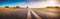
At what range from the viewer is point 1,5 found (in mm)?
5871

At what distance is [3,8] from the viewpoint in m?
5.85

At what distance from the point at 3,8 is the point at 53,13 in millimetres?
1874

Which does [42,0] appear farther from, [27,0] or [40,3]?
[27,0]

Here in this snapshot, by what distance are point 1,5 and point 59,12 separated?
1888 mm

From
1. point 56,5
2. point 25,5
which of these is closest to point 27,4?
point 25,5

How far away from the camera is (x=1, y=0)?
5.89 metres

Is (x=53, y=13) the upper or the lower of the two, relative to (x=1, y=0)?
lower

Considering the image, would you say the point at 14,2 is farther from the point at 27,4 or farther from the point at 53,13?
the point at 53,13

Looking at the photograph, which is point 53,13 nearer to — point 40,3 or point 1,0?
point 40,3

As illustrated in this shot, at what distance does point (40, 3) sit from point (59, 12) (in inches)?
26.9

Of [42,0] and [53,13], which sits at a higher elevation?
[42,0]

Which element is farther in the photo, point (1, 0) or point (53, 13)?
point (53, 13)

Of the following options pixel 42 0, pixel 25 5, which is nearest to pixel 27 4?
pixel 25 5

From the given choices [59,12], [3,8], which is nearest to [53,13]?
[59,12]
